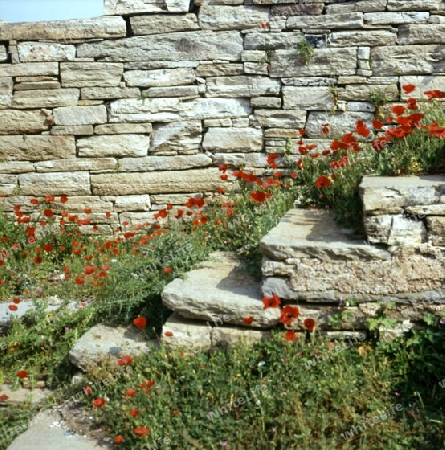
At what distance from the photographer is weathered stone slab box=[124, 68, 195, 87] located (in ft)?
18.7

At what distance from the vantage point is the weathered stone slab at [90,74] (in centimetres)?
577

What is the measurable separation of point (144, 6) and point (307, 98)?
1777 mm

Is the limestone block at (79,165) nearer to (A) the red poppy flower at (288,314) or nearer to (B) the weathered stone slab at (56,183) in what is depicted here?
(B) the weathered stone slab at (56,183)

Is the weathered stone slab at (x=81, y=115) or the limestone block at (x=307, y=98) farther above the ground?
the limestone block at (x=307, y=98)

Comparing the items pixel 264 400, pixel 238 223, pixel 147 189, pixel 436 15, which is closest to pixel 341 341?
pixel 264 400

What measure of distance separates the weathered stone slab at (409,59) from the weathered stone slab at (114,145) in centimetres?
230

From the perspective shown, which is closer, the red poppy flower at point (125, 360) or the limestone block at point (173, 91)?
the red poppy flower at point (125, 360)

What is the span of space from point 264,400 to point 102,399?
88 centimetres

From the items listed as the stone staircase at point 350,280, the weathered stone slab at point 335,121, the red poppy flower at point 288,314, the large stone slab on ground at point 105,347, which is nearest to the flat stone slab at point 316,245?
the stone staircase at point 350,280

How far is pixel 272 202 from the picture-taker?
5.05 meters

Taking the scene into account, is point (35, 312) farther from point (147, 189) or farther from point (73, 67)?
point (73, 67)

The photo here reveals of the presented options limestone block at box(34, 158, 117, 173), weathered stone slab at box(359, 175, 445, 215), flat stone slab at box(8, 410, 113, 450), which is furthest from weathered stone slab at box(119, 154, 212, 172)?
flat stone slab at box(8, 410, 113, 450)

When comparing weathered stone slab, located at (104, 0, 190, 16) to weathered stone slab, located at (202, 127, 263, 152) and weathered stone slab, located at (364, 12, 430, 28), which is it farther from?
weathered stone slab, located at (364, 12, 430, 28)

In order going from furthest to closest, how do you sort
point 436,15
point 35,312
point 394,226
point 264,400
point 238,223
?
point 436,15 → point 238,223 → point 35,312 → point 394,226 → point 264,400
